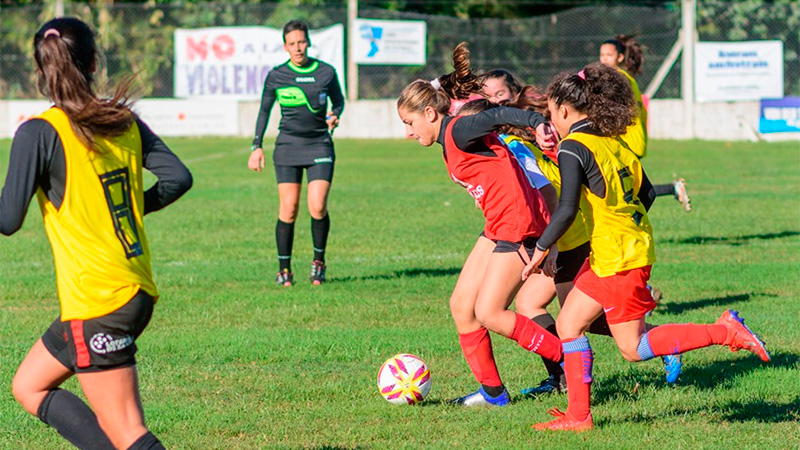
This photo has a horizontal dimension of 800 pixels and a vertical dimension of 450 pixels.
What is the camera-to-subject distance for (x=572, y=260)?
18.7 feet

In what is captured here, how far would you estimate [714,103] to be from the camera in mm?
28062

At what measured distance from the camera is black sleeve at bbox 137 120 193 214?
375 cm

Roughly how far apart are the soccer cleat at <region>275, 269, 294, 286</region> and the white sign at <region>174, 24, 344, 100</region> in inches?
819

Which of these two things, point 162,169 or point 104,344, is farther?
point 162,169

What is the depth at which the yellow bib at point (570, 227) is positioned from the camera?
18.6 feet

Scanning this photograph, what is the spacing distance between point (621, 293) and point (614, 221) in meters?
0.33


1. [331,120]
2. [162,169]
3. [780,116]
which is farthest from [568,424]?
[780,116]

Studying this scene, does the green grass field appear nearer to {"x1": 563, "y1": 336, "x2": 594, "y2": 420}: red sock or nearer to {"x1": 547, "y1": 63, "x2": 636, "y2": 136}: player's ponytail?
{"x1": 563, "y1": 336, "x2": 594, "y2": 420}: red sock

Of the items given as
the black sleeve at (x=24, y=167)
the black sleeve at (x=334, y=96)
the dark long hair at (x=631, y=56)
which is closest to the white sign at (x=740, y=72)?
the black sleeve at (x=334, y=96)

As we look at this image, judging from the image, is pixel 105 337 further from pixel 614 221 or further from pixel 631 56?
pixel 631 56

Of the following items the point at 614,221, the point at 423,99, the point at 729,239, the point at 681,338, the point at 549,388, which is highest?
the point at 423,99

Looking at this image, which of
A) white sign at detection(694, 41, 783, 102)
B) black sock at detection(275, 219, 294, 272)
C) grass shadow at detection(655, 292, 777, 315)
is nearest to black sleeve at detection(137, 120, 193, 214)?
grass shadow at detection(655, 292, 777, 315)

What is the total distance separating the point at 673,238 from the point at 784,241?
1.15 metres

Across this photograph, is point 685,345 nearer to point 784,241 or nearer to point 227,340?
point 227,340
